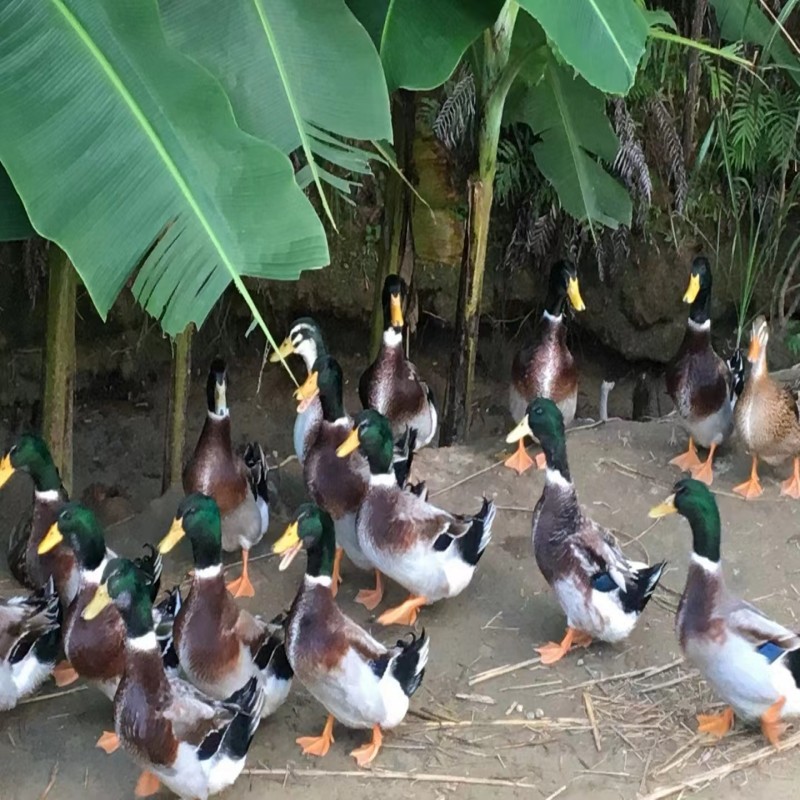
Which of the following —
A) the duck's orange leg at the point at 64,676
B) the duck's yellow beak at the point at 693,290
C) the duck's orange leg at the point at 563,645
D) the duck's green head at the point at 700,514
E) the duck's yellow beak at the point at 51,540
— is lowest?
the duck's orange leg at the point at 64,676

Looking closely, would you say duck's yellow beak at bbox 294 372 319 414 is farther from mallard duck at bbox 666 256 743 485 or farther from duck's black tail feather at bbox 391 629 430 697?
mallard duck at bbox 666 256 743 485

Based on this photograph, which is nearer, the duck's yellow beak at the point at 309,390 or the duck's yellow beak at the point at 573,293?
the duck's yellow beak at the point at 309,390

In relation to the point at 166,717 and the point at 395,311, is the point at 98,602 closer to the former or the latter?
the point at 166,717

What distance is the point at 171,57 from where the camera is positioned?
248cm

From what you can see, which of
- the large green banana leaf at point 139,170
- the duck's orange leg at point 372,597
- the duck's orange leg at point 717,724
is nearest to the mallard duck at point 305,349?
the duck's orange leg at point 372,597

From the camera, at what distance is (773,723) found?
2635 mm

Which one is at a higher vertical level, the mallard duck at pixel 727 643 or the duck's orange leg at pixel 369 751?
the mallard duck at pixel 727 643

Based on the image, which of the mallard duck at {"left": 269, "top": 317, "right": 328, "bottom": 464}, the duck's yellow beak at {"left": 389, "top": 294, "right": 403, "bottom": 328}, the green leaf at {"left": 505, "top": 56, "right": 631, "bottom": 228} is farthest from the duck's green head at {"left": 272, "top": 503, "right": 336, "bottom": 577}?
the green leaf at {"left": 505, "top": 56, "right": 631, "bottom": 228}

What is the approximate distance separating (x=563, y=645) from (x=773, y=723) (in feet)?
2.20

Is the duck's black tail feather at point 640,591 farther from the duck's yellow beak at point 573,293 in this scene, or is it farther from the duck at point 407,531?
the duck's yellow beak at point 573,293

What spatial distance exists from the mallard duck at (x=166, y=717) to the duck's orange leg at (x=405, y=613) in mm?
749

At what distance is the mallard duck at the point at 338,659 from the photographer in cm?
260

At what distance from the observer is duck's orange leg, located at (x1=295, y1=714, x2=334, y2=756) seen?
9.00 ft

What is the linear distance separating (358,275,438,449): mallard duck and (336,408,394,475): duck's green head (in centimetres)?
85
